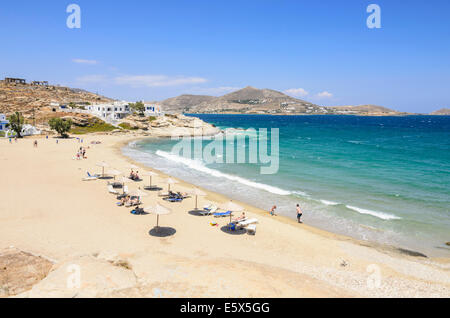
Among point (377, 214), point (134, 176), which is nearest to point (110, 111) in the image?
point (134, 176)

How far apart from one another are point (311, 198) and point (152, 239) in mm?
15223

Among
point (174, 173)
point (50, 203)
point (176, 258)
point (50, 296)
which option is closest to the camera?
point (50, 296)

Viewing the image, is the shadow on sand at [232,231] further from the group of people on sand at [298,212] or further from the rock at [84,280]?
the rock at [84,280]

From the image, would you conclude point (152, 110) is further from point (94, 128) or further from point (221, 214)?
point (221, 214)

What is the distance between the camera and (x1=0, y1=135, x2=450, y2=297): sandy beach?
918cm

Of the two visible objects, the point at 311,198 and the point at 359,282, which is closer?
the point at 359,282

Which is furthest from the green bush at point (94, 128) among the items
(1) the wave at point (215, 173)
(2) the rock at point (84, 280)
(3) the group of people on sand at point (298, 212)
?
(2) the rock at point (84, 280)

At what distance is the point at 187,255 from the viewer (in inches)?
510

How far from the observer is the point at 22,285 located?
8.86m

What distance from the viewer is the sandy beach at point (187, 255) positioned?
9.18 m

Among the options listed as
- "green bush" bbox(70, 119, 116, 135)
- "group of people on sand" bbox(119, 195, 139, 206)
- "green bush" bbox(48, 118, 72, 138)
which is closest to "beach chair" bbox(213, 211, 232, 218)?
"group of people on sand" bbox(119, 195, 139, 206)

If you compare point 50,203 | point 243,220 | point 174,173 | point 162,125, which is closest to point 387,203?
point 243,220

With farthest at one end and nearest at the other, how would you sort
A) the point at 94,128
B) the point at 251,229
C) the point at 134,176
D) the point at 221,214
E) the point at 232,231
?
the point at 94,128, the point at 134,176, the point at 221,214, the point at 232,231, the point at 251,229
